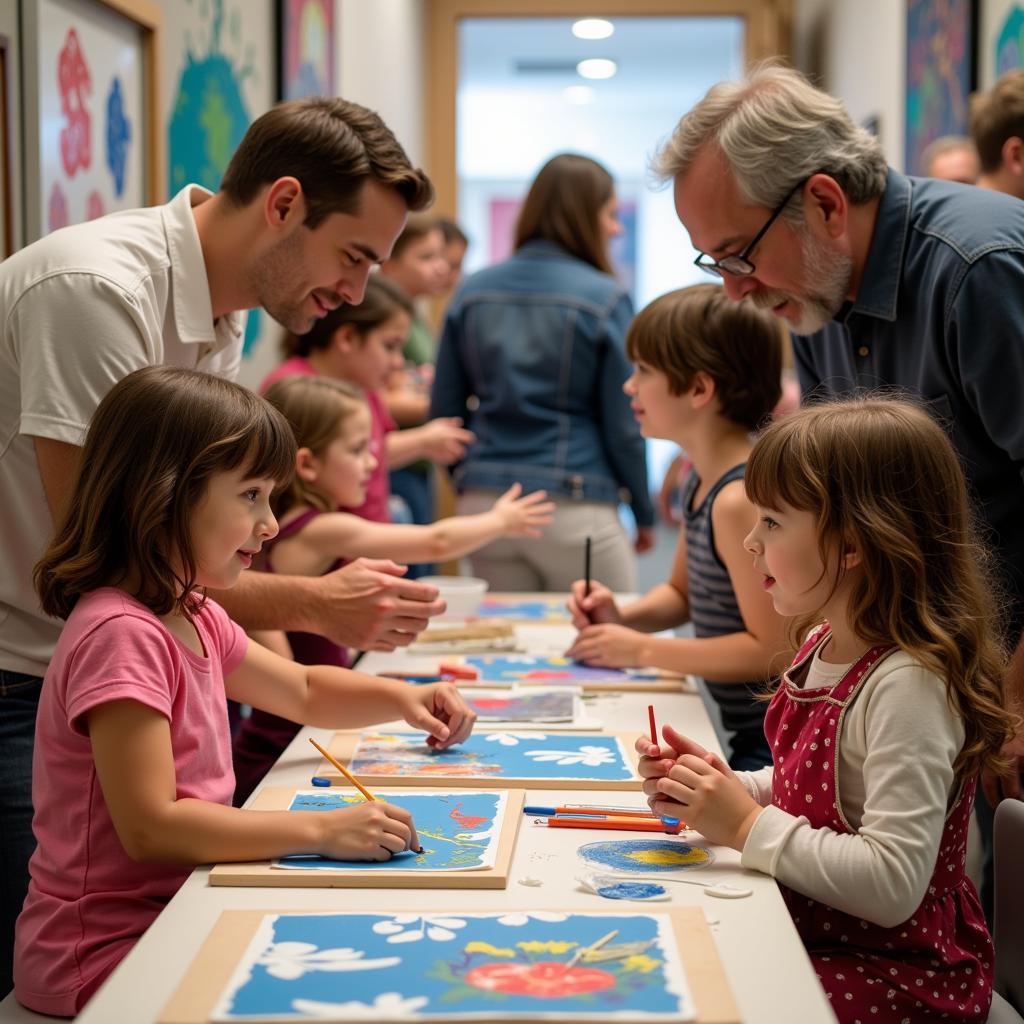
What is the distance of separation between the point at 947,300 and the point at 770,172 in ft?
1.05

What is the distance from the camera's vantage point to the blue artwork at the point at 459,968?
0.91 metres

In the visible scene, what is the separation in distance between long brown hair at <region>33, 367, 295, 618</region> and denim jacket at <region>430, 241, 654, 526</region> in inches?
78.2

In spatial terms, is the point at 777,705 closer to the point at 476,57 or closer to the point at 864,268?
the point at 864,268

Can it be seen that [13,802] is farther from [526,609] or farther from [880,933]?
[526,609]

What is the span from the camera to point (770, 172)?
73.2 inches

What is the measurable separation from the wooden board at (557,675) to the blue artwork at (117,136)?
3.74 ft

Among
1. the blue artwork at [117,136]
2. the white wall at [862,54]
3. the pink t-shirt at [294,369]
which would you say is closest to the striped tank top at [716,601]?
the pink t-shirt at [294,369]

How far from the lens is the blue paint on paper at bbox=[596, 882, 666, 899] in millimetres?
1138

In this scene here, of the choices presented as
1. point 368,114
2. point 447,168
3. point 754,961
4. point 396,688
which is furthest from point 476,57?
point 754,961

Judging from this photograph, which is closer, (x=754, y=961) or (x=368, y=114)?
(x=754, y=961)

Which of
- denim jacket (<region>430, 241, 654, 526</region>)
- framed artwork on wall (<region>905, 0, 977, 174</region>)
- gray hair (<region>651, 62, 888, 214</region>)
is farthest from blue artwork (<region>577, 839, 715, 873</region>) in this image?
framed artwork on wall (<region>905, 0, 977, 174</region>)

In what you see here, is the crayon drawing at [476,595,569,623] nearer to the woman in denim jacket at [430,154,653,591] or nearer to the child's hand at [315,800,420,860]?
the woman in denim jacket at [430,154,653,591]

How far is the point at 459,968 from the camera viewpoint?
0.97 meters

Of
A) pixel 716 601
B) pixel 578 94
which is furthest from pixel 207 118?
pixel 578 94
